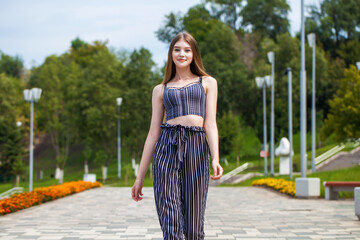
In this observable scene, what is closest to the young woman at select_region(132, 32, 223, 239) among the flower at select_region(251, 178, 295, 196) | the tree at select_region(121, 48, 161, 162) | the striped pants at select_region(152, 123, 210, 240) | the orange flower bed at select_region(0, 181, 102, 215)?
the striped pants at select_region(152, 123, 210, 240)

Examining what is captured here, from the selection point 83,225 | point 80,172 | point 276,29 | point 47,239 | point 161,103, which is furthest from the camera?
point 276,29

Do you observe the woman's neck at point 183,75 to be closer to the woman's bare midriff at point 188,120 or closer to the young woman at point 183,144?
the young woman at point 183,144

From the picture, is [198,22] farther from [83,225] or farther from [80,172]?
[83,225]

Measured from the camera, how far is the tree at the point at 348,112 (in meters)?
31.1

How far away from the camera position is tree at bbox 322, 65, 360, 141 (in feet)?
102

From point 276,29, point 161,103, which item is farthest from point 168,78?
point 276,29

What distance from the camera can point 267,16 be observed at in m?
62.2

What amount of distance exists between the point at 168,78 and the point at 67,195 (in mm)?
16067

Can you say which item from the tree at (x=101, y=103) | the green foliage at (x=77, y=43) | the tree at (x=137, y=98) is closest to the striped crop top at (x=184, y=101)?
the tree at (x=137, y=98)

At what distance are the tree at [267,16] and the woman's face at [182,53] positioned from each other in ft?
193

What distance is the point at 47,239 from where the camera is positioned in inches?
298

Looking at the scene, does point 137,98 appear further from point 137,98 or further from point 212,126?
point 212,126

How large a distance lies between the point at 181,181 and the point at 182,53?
0.94 metres

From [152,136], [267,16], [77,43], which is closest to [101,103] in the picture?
[267,16]
